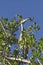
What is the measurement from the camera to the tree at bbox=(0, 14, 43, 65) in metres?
10.6

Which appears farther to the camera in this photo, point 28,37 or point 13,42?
point 13,42

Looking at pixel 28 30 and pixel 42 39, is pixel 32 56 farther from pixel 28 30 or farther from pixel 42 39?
pixel 28 30

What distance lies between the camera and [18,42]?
11867mm

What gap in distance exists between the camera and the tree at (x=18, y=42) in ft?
34.9

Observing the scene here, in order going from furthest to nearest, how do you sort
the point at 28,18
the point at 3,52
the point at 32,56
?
the point at 28,18, the point at 3,52, the point at 32,56

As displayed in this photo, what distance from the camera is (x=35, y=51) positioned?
1062 cm

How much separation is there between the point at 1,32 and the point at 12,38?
461mm

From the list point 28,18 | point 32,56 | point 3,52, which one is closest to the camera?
point 32,56

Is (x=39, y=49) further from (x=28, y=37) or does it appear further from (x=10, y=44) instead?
(x=10, y=44)

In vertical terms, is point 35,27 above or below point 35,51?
above

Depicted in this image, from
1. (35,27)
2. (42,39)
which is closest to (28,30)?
(35,27)

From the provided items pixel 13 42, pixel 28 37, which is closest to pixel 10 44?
pixel 13 42

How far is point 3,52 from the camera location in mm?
11406

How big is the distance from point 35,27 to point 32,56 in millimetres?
1700
